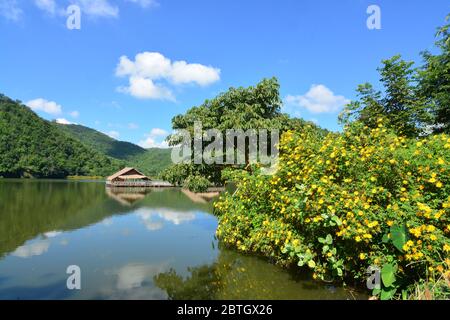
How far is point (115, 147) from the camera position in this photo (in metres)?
159

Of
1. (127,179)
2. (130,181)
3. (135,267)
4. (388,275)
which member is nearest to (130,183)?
(130,181)

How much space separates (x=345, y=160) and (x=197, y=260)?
516 centimetres

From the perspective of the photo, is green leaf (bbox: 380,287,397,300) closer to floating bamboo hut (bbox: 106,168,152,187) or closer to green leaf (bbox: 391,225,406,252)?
green leaf (bbox: 391,225,406,252)

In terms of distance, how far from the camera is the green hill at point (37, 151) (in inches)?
3172

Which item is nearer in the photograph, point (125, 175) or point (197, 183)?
point (197, 183)

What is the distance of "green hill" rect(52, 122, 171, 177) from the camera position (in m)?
131

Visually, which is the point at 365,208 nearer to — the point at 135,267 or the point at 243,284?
the point at 243,284

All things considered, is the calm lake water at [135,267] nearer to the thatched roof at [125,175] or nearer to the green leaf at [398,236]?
the green leaf at [398,236]

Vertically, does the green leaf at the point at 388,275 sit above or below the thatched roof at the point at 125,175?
below

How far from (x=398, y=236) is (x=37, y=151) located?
97451mm

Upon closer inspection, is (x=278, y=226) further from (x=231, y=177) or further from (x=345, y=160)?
(x=231, y=177)

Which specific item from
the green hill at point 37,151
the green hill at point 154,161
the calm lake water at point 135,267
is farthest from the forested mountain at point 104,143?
the calm lake water at point 135,267

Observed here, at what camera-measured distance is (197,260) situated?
916 centimetres
